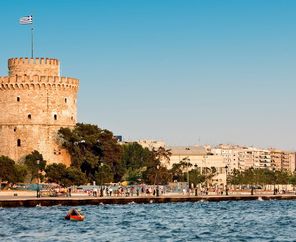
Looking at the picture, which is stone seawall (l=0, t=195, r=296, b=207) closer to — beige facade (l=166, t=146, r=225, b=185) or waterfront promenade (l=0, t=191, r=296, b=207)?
waterfront promenade (l=0, t=191, r=296, b=207)

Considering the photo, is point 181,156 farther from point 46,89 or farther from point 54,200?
point 54,200

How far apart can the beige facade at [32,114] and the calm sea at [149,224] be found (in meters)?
24.8

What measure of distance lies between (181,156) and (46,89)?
8807 centimetres

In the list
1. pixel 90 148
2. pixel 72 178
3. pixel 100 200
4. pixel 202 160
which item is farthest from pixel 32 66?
pixel 202 160

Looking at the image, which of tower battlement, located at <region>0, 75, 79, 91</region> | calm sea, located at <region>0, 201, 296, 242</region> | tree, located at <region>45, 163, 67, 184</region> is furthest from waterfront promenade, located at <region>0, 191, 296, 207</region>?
tower battlement, located at <region>0, 75, 79, 91</region>

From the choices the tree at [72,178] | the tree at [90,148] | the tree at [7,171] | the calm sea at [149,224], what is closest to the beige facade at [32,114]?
the tree at [90,148]

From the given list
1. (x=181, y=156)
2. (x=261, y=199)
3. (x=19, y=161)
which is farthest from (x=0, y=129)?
(x=181, y=156)

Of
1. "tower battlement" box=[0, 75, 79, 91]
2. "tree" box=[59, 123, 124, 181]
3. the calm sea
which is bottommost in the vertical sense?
the calm sea

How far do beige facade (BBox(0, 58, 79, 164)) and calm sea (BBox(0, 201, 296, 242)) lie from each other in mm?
24769

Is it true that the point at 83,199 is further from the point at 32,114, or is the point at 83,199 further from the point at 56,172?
the point at 32,114

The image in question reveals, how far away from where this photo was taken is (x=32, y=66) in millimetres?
108938

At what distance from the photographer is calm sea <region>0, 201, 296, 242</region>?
53.3m

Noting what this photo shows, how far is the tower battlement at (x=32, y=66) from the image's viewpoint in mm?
108500

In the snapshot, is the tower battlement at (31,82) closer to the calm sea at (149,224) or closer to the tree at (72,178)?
the tree at (72,178)
